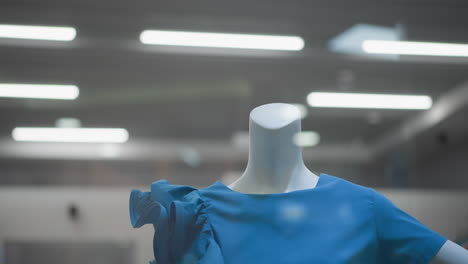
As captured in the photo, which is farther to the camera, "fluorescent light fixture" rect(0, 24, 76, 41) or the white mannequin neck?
"fluorescent light fixture" rect(0, 24, 76, 41)

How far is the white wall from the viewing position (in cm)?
185

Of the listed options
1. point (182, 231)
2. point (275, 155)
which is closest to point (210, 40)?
point (275, 155)

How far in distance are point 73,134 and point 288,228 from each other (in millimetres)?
1936

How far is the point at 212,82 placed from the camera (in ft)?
8.83

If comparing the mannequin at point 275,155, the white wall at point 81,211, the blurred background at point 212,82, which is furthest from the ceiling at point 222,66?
the mannequin at point 275,155

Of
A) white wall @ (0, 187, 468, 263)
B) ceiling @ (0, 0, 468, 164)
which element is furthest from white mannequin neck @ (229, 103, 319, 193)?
ceiling @ (0, 0, 468, 164)

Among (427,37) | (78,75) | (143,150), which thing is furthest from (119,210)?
(427,37)

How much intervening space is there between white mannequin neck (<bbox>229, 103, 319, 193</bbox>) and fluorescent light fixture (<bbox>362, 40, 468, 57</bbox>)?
167 cm

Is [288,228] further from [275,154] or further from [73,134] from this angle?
[73,134]

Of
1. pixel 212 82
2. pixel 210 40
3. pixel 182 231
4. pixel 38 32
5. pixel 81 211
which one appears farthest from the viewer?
pixel 212 82

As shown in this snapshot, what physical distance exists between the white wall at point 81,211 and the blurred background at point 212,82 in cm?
17

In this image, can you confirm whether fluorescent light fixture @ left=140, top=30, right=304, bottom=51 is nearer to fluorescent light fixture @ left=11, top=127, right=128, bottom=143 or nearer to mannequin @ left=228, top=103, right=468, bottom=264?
fluorescent light fixture @ left=11, top=127, right=128, bottom=143

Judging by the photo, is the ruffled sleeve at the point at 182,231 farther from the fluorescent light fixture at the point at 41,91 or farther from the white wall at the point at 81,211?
the fluorescent light fixture at the point at 41,91

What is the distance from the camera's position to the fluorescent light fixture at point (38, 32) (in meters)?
2.42
